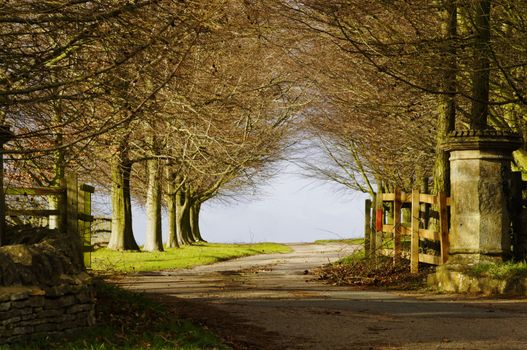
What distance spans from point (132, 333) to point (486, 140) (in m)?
8.38

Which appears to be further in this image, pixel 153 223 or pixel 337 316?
pixel 153 223

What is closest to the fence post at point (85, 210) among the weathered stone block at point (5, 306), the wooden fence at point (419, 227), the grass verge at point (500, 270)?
the weathered stone block at point (5, 306)

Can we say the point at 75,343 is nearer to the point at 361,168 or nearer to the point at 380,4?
the point at 380,4

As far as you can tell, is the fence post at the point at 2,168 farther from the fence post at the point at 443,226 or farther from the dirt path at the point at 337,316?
the fence post at the point at 443,226

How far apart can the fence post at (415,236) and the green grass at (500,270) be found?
2298mm

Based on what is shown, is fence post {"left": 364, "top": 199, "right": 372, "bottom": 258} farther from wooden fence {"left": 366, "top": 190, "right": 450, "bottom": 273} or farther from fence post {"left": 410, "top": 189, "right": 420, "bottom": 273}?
fence post {"left": 410, "top": 189, "right": 420, "bottom": 273}

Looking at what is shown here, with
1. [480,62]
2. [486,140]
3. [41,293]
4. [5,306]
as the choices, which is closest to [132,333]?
[41,293]

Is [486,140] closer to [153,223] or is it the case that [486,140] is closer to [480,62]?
[480,62]

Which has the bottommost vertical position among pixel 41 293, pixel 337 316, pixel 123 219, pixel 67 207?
A: pixel 337 316

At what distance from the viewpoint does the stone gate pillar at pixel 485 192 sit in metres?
15.8

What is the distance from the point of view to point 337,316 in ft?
38.5

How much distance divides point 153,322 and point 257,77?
674 inches

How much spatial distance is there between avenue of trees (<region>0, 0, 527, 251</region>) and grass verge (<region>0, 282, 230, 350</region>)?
2114 millimetres

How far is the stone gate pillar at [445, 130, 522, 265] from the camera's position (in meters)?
15.8
